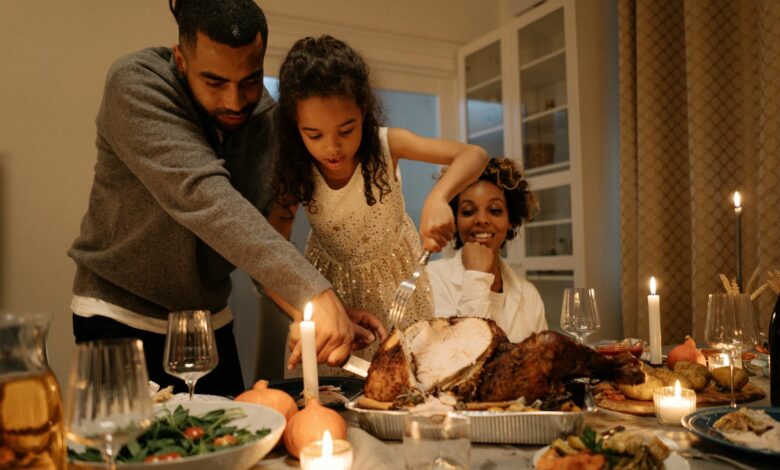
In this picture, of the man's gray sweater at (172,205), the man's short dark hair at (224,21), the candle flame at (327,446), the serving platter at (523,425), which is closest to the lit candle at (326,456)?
the candle flame at (327,446)

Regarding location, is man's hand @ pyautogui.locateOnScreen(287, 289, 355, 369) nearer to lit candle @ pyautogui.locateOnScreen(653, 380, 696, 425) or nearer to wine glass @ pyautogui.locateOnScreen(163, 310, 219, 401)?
wine glass @ pyautogui.locateOnScreen(163, 310, 219, 401)

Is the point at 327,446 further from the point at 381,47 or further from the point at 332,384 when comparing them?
the point at 381,47

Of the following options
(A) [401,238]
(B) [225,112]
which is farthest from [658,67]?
(B) [225,112]

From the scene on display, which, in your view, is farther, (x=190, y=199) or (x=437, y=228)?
(x=437, y=228)

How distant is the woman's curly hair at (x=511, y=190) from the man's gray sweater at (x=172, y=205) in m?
0.95

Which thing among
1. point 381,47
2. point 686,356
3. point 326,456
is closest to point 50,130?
point 381,47

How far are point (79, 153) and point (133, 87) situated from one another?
1831mm

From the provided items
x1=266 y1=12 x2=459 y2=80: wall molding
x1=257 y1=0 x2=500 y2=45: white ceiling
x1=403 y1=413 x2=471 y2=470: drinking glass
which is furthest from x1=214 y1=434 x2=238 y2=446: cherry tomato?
x1=257 y1=0 x2=500 y2=45: white ceiling

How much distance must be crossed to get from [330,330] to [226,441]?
35cm

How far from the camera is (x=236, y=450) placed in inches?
27.1

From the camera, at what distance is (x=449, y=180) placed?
4.72ft

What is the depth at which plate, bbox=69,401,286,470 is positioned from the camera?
65cm

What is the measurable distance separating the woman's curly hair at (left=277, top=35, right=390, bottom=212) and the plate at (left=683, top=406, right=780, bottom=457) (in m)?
0.93

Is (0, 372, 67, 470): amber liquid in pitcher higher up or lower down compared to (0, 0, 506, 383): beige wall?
lower down
